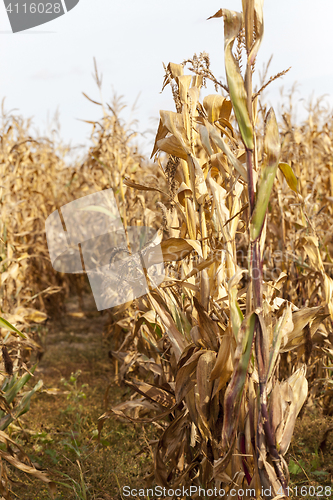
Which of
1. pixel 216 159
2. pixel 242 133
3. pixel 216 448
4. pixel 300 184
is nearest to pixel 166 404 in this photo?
pixel 216 448

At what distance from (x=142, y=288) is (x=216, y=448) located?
2.58ft

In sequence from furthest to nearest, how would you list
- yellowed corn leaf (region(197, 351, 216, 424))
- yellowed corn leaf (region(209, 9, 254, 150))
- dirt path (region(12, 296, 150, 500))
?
dirt path (region(12, 296, 150, 500)) < yellowed corn leaf (region(197, 351, 216, 424)) < yellowed corn leaf (region(209, 9, 254, 150))

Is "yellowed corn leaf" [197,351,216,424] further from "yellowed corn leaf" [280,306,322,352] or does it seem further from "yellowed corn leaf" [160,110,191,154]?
"yellowed corn leaf" [160,110,191,154]

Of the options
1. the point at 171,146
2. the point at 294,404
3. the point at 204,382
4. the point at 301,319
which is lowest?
the point at 294,404

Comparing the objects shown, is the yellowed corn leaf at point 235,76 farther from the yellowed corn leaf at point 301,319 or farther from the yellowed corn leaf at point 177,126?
the yellowed corn leaf at point 301,319

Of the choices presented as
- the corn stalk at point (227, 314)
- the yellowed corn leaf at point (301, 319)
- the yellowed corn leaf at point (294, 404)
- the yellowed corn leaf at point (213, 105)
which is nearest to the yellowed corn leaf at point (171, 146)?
the corn stalk at point (227, 314)

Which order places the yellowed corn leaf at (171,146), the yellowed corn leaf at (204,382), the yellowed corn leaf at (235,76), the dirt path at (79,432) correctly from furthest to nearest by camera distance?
the dirt path at (79,432) < the yellowed corn leaf at (171,146) < the yellowed corn leaf at (204,382) < the yellowed corn leaf at (235,76)

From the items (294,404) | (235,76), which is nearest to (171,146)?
(235,76)

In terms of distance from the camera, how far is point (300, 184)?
3264mm

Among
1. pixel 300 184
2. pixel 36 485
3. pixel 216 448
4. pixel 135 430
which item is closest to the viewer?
pixel 216 448

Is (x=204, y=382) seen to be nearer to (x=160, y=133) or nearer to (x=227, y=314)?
(x=227, y=314)

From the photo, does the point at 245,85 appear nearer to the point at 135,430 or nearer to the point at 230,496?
the point at 230,496

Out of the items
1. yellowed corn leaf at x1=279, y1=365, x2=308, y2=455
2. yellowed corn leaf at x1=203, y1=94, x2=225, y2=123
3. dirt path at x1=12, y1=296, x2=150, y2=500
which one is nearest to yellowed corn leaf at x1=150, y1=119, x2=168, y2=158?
yellowed corn leaf at x1=203, y1=94, x2=225, y2=123

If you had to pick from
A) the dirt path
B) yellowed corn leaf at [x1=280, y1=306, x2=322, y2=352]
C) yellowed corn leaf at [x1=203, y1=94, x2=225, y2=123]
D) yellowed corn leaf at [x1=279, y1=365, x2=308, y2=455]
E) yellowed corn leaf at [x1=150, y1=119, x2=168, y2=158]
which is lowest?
the dirt path
